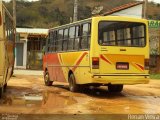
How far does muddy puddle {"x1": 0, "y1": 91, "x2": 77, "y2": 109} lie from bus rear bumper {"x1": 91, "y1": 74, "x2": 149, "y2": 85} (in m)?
1.13

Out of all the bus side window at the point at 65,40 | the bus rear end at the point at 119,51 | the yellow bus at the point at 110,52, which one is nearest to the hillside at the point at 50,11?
the bus side window at the point at 65,40

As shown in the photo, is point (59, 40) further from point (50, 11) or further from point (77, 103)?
point (50, 11)

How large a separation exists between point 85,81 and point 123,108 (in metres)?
3.34

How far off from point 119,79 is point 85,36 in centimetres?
205

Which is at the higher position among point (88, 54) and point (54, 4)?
point (54, 4)

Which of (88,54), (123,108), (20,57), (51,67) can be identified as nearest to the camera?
(123,108)

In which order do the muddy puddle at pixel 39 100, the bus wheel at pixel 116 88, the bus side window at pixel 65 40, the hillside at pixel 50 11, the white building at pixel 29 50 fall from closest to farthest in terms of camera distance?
1. the muddy puddle at pixel 39 100
2. the bus wheel at pixel 116 88
3. the bus side window at pixel 65 40
4. the white building at pixel 29 50
5. the hillside at pixel 50 11

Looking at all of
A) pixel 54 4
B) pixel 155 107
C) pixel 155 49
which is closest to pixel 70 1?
pixel 54 4

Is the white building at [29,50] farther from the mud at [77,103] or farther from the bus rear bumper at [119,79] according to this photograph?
the bus rear bumper at [119,79]

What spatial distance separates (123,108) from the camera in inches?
559

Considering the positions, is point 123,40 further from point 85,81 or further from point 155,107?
point 155,107

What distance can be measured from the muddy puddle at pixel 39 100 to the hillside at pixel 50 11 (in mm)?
67985

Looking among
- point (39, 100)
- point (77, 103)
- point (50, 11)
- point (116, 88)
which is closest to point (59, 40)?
point (116, 88)

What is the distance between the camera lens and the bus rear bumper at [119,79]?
1673 cm
